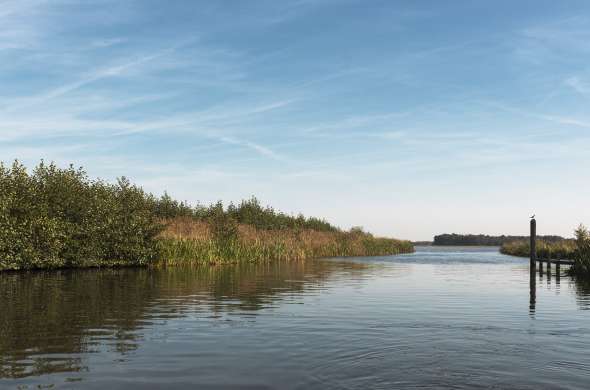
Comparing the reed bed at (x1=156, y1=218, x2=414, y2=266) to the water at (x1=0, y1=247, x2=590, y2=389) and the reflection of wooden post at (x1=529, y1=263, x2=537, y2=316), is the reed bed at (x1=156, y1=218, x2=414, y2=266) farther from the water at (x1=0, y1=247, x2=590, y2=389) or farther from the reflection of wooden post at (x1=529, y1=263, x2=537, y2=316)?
the reflection of wooden post at (x1=529, y1=263, x2=537, y2=316)

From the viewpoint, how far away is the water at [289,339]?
36.0ft

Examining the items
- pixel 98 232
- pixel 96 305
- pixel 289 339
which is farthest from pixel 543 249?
pixel 289 339

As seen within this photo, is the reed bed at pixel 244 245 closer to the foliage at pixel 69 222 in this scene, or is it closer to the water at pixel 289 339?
the foliage at pixel 69 222

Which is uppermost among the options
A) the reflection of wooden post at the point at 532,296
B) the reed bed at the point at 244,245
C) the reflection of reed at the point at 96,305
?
the reed bed at the point at 244,245

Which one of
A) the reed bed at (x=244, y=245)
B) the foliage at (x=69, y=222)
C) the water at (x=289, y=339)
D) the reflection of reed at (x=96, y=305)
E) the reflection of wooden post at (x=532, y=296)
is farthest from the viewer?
the reed bed at (x=244, y=245)

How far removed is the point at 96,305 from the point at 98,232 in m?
26.0

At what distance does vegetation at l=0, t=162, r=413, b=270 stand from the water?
13657mm

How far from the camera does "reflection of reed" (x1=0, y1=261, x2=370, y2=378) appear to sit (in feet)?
43.7

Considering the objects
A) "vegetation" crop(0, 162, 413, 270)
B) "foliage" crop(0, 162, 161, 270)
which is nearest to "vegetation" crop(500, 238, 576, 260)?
"vegetation" crop(0, 162, 413, 270)

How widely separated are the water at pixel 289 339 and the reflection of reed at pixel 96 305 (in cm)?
5

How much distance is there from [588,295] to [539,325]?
38.2 ft

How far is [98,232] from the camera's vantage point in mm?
46312

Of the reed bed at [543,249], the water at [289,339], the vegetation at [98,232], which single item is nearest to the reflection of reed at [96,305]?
the water at [289,339]

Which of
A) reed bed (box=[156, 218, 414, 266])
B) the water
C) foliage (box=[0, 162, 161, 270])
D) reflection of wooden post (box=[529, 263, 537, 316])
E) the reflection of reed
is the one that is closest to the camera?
the water
